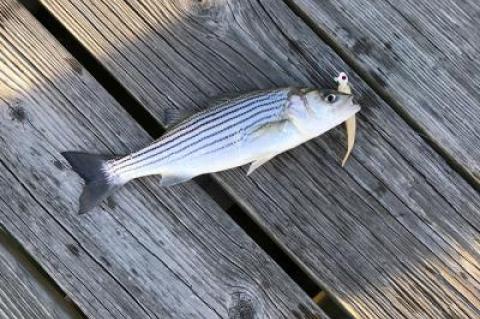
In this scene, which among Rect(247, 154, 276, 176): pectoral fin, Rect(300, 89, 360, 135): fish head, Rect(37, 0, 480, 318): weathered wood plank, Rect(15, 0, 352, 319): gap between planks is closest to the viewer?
Rect(300, 89, 360, 135): fish head

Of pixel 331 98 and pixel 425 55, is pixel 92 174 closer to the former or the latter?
pixel 331 98

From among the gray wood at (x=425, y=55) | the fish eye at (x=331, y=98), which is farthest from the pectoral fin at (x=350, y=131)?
the gray wood at (x=425, y=55)

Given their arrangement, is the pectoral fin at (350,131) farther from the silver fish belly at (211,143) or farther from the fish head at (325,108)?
the silver fish belly at (211,143)

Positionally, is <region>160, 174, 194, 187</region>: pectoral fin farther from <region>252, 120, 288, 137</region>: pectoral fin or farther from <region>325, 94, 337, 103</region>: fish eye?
<region>325, 94, 337, 103</region>: fish eye

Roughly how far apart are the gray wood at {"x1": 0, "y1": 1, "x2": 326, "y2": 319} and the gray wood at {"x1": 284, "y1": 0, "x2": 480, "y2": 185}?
1240 millimetres

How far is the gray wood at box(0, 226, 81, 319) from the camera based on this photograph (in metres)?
3.05

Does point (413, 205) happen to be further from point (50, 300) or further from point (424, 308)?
point (50, 300)

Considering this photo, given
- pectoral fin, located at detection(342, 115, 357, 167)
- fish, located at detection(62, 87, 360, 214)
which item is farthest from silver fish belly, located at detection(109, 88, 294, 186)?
pectoral fin, located at detection(342, 115, 357, 167)

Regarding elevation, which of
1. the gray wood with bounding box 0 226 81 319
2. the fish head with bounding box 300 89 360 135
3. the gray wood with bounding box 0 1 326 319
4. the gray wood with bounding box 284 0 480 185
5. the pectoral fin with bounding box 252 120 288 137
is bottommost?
the gray wood with bounding box 0 226 81 319

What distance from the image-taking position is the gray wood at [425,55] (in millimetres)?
3029

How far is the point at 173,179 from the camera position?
2898 millimetres

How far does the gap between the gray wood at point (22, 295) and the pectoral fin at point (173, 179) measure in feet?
3.26

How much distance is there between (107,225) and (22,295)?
66 cm

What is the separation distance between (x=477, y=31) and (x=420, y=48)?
358 mm
